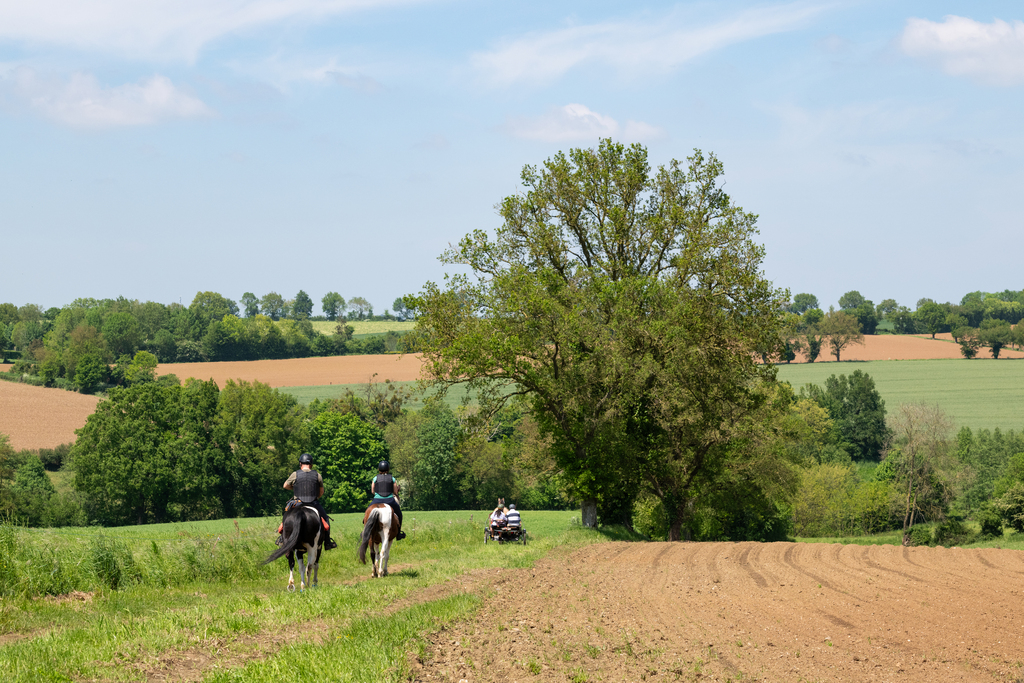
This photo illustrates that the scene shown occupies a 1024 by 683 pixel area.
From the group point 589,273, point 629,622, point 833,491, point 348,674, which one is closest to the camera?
point 348,674

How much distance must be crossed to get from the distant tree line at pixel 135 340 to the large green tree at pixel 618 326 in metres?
95.9

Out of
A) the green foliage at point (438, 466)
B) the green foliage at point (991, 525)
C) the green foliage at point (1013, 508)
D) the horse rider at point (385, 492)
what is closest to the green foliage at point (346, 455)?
the green foliage at point (438, 466)

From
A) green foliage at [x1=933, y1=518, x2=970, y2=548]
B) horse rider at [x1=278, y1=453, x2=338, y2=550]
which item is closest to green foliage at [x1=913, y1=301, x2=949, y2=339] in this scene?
green foliage at [x1=933, y1=518, x2=970, y2=548]

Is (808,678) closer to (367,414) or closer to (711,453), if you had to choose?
(711,453)

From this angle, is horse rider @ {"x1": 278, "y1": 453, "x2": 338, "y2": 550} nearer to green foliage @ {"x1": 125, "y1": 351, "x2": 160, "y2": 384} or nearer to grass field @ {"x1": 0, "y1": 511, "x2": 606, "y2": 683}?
grass field @ {"x1": 0, "y1": 511, "x2": 606, "y2": 683}

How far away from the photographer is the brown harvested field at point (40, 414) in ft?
256

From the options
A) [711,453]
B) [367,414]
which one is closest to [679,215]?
[711,453]

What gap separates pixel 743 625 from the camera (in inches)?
411

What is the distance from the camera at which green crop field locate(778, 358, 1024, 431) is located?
9750 cm

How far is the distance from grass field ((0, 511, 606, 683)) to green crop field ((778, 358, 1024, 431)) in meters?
90.8

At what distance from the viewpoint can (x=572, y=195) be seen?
100ft

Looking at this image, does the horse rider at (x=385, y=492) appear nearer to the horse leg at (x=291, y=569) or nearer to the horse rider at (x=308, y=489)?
the horse rider at (x=308, y=489)

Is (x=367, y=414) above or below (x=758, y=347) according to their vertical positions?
below

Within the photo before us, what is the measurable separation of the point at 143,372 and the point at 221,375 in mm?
11568
